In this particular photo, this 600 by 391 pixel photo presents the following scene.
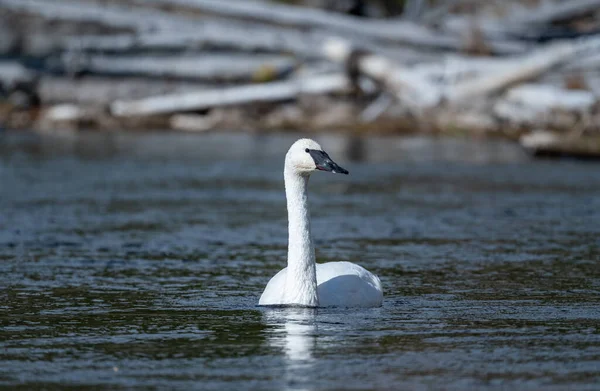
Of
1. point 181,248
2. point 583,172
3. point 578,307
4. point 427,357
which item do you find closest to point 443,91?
point 583,172

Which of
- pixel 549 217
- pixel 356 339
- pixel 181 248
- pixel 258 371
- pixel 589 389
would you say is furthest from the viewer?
pixel 549 217

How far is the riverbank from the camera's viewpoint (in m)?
30.3

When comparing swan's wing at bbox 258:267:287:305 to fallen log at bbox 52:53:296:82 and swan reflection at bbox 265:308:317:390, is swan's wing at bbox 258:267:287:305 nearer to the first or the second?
swan reflection at bbox 265:308:317:390

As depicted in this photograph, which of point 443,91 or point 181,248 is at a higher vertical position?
point 443,91

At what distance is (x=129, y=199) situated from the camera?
1875 cm

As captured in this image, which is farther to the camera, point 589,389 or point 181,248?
point 181,248

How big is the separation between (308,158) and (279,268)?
3253mm

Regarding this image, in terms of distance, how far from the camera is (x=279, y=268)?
1291 cm

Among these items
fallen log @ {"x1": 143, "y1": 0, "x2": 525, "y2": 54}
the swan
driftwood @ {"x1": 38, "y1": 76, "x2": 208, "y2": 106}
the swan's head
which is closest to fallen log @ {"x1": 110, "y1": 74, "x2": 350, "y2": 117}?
driftwood @ {"x1": 38, "y1": 76, "x2": 208, "y2": 106}

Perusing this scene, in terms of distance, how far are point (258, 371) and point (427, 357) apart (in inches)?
46.5

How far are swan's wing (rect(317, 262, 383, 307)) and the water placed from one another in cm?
25

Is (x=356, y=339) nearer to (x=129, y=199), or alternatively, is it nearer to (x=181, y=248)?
(x=181, y=248)

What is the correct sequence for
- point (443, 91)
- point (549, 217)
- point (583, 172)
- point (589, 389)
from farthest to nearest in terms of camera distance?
1. point (443, 91)
2. point (583, 172)
3. point (549, 217)
4. point (589, 389)

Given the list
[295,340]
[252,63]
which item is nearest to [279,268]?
[295,340]
